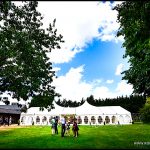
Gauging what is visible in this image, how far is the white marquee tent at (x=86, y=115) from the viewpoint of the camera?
53781 mm

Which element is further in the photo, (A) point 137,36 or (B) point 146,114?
(B) point 146,114

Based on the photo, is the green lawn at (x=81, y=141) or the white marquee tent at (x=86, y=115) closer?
the green lawn at (x=81, y=141)

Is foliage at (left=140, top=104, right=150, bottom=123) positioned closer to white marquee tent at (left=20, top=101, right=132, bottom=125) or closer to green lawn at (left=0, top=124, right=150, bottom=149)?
white marquee tent at (left=20, top=101, right=132, bottom=125)

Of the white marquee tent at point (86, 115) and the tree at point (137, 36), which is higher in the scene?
the tree at point (137, 36)

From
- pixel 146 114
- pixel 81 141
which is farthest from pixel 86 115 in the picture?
pixel 81 141

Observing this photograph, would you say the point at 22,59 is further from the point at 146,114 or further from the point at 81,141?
the point at 146,114

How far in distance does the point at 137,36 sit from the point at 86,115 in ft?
116

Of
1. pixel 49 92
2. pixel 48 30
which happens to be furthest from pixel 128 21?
pixel 49 92

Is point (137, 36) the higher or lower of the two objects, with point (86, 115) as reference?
higher

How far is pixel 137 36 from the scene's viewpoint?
66.0 ft

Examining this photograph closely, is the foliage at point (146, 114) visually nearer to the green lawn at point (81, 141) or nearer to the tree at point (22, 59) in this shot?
the green lawn at point (81, 141)

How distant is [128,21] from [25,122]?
144 feet

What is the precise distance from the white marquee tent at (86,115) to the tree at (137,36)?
25529mm

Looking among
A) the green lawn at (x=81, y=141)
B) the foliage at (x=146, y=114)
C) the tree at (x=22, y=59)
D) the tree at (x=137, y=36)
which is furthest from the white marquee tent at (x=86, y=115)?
the tree at (x=22, y=59)
